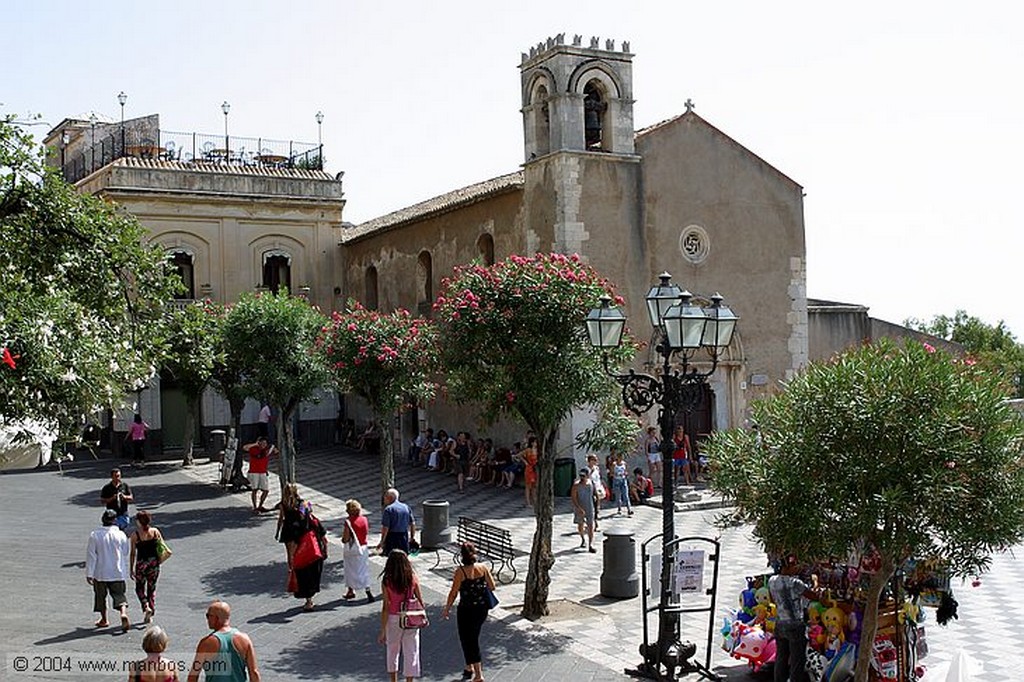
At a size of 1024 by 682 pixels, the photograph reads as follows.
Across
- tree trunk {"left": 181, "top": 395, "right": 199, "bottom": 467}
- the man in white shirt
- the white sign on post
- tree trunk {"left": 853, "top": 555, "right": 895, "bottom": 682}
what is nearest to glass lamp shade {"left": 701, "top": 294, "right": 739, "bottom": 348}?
the white sign on post

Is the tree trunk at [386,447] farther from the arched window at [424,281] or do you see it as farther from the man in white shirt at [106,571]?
the arched window at [424,281]

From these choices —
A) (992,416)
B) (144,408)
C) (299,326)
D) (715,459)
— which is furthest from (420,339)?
(144,408)

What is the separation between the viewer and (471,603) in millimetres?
10938

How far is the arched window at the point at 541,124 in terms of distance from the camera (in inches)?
991

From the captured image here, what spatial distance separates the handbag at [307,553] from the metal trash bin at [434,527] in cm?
422

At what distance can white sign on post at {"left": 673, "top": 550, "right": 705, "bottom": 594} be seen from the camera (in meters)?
11.6

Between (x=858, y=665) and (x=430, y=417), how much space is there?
21841mm

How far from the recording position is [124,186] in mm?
32719

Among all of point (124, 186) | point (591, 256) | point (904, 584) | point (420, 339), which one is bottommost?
point (904, 584)

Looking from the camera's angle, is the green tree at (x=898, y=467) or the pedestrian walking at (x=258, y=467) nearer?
the green tree at (x=898, y=467)

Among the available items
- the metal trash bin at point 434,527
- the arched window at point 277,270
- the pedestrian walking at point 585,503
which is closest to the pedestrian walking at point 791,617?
the pedestrian walking at point 585,503

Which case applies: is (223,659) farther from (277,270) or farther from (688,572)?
(277,270)

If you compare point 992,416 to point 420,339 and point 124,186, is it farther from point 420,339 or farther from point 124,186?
point 124,186

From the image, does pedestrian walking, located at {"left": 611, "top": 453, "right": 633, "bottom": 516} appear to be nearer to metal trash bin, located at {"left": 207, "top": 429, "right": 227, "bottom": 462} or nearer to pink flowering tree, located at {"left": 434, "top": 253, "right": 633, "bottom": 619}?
pink flowering tree, located at {"left": 434, "top": 253, "right": 633, "bottom": 619}
